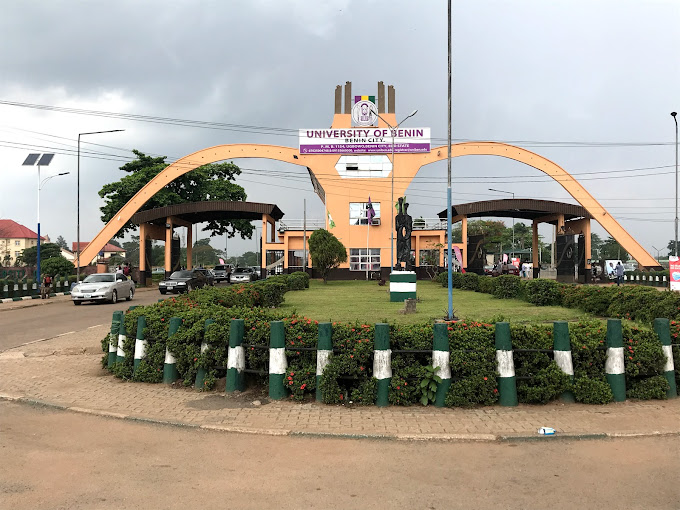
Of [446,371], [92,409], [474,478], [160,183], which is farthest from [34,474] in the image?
[160,183]

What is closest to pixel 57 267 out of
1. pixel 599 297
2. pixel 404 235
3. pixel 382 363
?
pixel 404 235

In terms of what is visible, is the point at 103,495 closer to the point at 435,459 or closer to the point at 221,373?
the point at 435,459

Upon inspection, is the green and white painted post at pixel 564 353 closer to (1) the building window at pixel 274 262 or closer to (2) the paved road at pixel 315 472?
(2) the paved road at pixel 315 472

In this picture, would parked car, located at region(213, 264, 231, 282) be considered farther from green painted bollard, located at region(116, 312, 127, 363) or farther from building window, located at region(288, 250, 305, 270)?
green painted bollard, located at region(116, 312, 127, 363)

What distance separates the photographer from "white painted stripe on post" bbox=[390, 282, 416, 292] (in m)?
21.1

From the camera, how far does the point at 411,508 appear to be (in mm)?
3711

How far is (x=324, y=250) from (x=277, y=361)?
29840mm

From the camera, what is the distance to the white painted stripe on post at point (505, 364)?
6.29 m

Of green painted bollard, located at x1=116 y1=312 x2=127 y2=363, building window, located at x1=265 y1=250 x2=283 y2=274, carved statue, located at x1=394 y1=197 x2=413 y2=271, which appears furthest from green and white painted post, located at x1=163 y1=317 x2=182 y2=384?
building window, located at x1=265 y1=250 x2=283 y2=274

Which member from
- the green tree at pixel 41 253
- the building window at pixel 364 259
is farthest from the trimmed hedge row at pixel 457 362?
the green tree at pixel 41 253

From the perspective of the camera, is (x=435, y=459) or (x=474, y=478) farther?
(x=435, y=459)

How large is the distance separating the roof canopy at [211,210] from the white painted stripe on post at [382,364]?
35.6 m

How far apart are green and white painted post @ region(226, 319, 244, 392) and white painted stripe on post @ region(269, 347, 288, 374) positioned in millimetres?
481

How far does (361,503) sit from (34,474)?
261 cm
